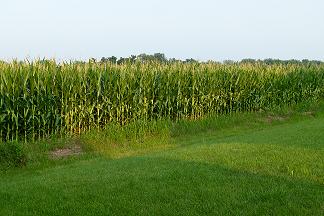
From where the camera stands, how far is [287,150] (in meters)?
12.1

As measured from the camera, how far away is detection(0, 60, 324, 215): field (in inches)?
308

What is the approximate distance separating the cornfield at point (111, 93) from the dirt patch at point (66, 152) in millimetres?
1345

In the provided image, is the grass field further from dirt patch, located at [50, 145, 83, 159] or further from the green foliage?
dirt patch, located at [50, 145, 83, 159]

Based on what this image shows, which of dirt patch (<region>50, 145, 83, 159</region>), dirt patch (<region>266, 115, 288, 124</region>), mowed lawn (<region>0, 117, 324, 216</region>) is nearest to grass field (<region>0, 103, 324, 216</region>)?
mowed lawn (<region>0, 117, 324, 216</region>)

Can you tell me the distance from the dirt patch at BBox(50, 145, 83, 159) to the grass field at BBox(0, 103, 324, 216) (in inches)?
22.9

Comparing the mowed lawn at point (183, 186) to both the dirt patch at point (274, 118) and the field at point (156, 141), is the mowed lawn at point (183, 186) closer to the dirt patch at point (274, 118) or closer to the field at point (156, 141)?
the field at point (156, 141)

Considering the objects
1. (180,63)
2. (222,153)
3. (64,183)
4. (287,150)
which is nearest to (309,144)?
(287,150)

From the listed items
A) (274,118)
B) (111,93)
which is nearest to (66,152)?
(111,93)

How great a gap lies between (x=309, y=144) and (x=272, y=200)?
587 centimetres

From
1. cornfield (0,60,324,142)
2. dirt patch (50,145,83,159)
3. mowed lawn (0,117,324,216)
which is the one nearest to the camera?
mowed lawn (0,117,324,216)

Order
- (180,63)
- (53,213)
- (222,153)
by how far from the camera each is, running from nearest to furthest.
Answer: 1. (53,213)
2. (222,153)
3. (180,63)

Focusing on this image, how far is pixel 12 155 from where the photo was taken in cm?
1188

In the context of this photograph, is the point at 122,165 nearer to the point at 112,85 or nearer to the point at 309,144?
the point at 309,144

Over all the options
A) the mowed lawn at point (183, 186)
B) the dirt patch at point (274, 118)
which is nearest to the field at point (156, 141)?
the mowed lawn at point (183, 186)
